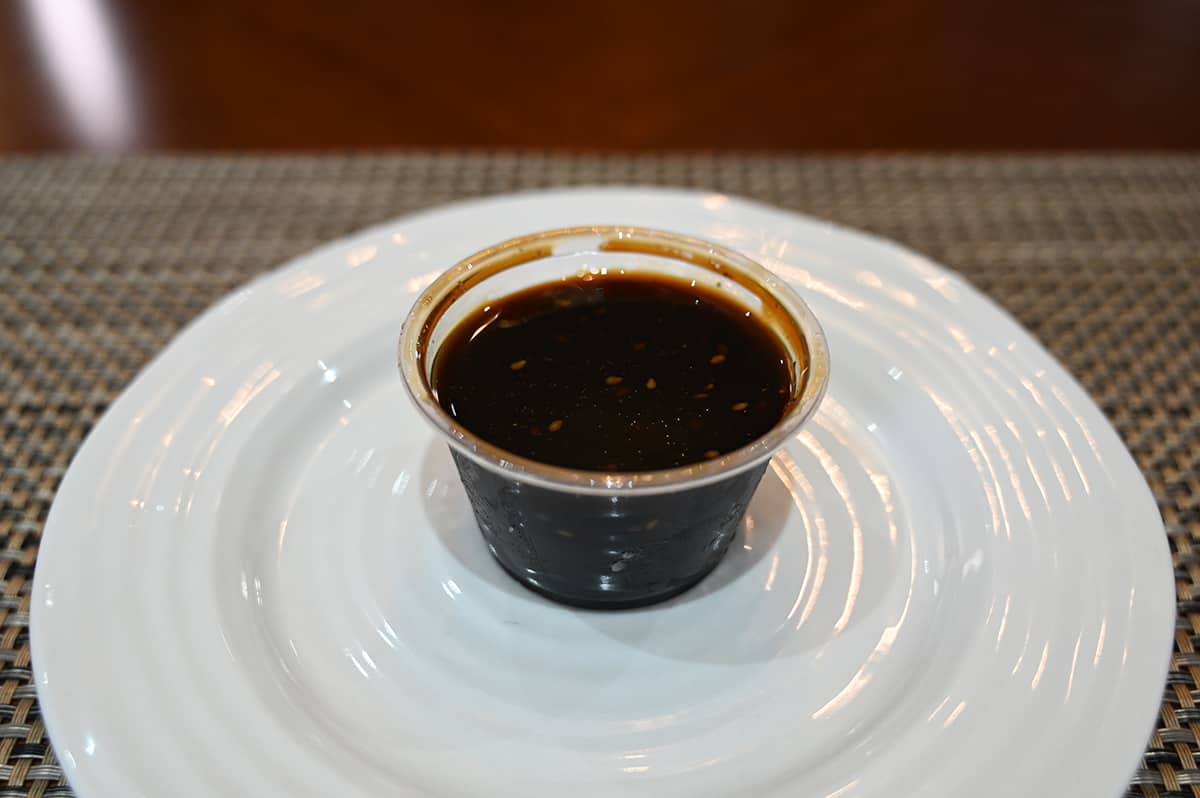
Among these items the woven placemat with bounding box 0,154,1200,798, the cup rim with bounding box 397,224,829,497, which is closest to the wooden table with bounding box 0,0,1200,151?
the woven placemat with bounding box 0,154,1200,798

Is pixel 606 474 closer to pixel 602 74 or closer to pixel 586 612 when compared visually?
pixel 586 612

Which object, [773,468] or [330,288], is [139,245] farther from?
[773,468]

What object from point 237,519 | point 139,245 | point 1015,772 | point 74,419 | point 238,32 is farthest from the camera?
point 238,32

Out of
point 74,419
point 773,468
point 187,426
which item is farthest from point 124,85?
point 773,468

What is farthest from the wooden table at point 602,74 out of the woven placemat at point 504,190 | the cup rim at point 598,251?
the cup rim at point 598,251

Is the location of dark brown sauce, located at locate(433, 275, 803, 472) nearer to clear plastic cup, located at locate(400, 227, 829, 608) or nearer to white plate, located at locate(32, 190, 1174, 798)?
clear plastic cup, located at locate(400, 227, 829, 608)

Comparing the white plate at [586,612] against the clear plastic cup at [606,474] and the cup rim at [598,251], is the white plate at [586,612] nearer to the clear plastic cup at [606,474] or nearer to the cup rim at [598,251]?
the clear plastic cup at [606,474]
